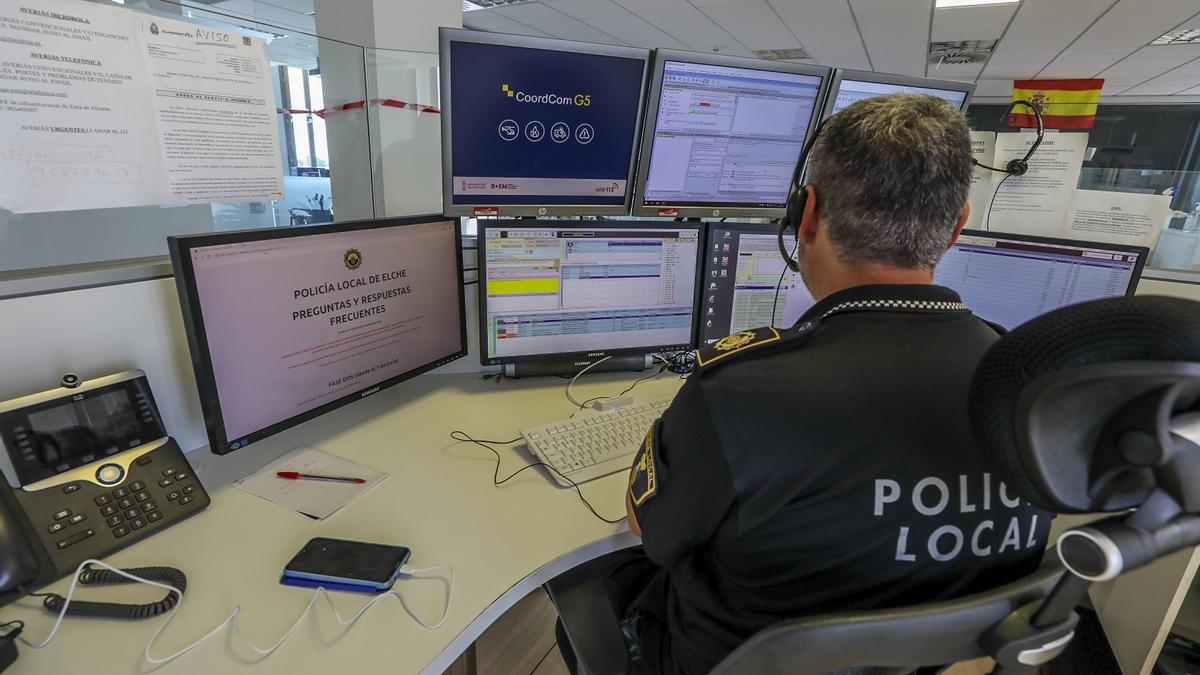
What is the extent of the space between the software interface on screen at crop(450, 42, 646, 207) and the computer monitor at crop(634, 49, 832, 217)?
8cm

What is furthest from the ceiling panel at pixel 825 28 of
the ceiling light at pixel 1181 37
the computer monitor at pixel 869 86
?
the computer monitor at pixel 869 86

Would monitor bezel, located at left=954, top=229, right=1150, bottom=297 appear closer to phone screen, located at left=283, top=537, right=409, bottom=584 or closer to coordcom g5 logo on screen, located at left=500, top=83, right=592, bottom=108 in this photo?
coordcom g5 logo on screen, located at left=500, top=83, right=592, bottom=108

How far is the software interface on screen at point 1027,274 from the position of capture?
54.7 inches

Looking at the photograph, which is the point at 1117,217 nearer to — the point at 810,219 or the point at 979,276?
the point at 979,276

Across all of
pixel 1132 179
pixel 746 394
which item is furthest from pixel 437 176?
pixel 1132 179

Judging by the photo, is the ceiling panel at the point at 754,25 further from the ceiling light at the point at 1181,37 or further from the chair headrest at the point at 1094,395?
the chair headrest at the point at 1094,395

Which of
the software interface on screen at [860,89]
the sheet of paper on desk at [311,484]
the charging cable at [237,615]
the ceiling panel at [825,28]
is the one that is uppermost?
the ceiling panel at [825,28]

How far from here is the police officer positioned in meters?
0.62

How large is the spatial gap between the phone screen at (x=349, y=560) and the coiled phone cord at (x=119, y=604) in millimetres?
127

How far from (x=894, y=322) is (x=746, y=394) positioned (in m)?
0.21

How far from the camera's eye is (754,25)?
5.36 metres

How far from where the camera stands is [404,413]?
49.9 inches

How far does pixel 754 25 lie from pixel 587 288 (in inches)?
199

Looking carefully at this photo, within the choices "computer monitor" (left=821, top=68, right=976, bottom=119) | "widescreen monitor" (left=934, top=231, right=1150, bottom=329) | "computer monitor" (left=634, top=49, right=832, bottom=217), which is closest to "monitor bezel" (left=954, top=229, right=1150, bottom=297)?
"widescreen monitor" (left=934, top=231, right=1150, bottom=329)
